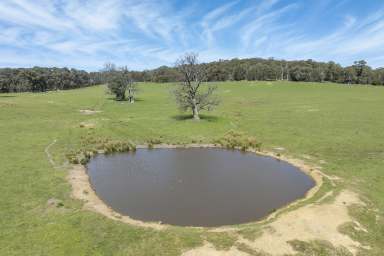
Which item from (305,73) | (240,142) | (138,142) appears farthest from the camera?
(305,73)

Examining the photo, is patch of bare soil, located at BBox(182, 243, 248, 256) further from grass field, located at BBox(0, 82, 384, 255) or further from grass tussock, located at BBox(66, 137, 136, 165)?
grass tussock, located at BBox(66, 137, 136, 165)

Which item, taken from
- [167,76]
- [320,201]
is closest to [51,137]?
[320,201]

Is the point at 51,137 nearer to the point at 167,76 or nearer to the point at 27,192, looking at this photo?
the point at 27,192

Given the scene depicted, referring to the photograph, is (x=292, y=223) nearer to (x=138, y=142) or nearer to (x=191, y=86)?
(x=138, y=142)

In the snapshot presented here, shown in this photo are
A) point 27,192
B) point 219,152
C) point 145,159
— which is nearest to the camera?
point 27,192

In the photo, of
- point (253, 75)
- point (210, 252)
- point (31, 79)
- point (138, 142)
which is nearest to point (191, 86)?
point (138, 142)
